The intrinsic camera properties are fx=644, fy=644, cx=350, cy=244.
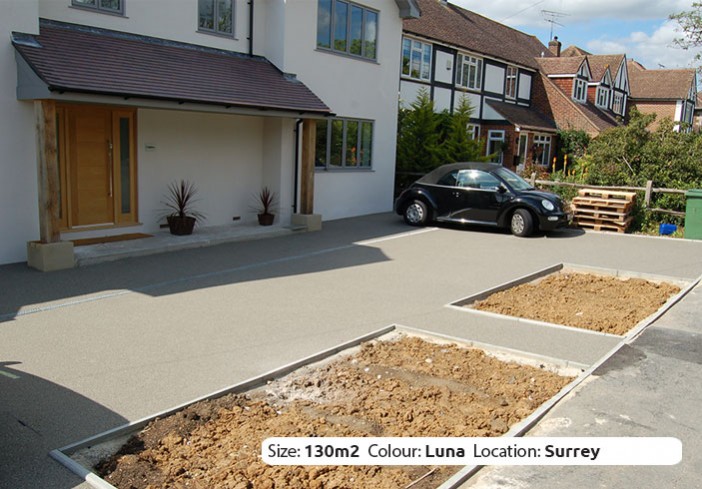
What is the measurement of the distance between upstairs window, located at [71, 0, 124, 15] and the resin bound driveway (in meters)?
4.70

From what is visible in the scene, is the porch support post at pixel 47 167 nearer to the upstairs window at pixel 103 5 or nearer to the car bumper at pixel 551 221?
the upstairs window at pixel 103 5

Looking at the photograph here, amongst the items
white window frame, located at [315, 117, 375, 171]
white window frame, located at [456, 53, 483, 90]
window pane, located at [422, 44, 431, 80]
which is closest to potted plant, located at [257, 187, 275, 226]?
white window frame, located at [315, 117, 375, 171]

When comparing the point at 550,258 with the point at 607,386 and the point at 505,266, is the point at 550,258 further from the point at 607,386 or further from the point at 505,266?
→ the point at 607,386

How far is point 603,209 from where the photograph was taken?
1628 cm

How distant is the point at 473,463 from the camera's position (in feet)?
13.4

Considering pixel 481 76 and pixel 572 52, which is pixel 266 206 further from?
pixel 572 52

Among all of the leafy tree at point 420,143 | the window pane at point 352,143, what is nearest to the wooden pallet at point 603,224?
the leafy tree at point 420,143

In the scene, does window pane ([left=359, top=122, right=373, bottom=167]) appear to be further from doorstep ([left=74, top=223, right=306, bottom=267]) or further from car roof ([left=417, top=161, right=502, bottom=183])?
doorstep ([left=74, top=223, right=306, bottom=267])

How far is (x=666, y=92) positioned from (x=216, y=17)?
48.3 metres

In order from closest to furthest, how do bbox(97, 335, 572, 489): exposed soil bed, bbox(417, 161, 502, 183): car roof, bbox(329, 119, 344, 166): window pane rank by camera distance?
1. bbox(97, 335, 572, 489): exposed soil bed
2. bbox(417, 161, 502, 183): car roof
3. bbox(329, 119, 344, 166): window pane

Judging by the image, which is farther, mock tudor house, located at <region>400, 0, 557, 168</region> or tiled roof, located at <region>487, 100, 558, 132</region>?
tiled roof, located at <region>487, 100, 558, 132</region>

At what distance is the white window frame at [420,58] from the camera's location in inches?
968

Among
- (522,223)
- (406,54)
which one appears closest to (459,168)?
(522,223)

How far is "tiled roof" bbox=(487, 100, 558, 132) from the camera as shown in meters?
30.6
